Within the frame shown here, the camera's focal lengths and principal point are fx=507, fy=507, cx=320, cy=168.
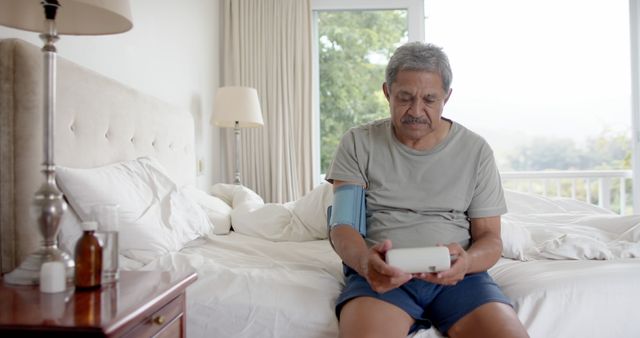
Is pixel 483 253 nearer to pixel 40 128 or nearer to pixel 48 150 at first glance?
pixel 48 150

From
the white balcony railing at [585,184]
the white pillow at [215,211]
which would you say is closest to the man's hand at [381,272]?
the white pillow at [215,211]

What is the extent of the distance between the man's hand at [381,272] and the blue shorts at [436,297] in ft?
0.20

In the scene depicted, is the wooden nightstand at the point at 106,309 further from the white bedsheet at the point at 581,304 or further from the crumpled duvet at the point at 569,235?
the crumpled duvet at the point at 569,235

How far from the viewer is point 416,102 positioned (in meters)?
1.38

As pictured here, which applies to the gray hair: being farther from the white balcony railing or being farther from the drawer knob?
the white balcony railing

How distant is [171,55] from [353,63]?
1.80 metres

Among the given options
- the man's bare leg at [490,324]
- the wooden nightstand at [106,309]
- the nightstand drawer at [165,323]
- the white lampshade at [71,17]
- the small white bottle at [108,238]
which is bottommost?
the man's bare leg at [490,324]

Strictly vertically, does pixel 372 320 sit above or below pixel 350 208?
below

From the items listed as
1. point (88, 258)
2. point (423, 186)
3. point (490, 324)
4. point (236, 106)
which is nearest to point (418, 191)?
point (423, 186)

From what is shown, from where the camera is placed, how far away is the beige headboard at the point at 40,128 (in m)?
1.33


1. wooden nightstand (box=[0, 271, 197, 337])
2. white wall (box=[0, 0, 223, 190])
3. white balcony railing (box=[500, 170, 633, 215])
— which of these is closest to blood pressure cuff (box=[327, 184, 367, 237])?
wooden nightstand (box=[0, 271, 197, 337])

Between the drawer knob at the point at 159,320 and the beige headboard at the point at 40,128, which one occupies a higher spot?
the beige headboard at the point at 40,128

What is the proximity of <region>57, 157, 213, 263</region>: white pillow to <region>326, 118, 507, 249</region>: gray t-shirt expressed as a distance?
2.05 ft

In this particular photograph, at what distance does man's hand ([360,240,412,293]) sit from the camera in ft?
3.67
